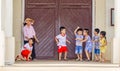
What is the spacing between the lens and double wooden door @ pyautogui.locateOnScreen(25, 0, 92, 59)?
16.3 meters

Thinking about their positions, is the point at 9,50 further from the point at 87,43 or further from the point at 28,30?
the point at 87,43

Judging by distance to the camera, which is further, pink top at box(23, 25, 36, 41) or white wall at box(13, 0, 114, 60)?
white wall at box(13, 0, 114, 60)

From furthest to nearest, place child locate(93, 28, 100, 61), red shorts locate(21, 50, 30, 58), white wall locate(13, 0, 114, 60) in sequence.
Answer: white wall locate(13, 0, 114, 60), child locate(93, 28, 100, 61), red shorts locate(21, 50, 30, 58)

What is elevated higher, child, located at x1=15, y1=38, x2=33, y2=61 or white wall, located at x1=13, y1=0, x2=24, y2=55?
white wall, located at x1=13, y1=0, x2=24, y2=55

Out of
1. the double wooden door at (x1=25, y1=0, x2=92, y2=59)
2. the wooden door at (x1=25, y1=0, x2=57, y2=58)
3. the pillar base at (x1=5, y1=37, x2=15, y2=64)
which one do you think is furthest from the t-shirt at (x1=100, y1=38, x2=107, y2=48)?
the pillar base at (x1=5, y1=37, x2=15, y2=64)

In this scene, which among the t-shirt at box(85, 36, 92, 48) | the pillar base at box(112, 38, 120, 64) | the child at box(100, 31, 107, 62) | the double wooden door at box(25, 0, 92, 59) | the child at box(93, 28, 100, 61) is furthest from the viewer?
the double wooden door at box(25, 0, 92, 59)

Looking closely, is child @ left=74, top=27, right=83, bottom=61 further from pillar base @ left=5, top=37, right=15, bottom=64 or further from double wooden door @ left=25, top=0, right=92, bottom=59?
pillar base @ left=5, top=37, right=15, bottom=64

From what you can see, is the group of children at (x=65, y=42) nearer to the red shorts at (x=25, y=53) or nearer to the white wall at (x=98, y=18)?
the red shorts at (x=25, y=53)

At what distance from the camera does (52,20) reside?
16359 millimetres

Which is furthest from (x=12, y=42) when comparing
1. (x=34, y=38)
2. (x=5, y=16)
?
(x=34, y=38)

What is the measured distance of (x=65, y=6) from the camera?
16.4 metres

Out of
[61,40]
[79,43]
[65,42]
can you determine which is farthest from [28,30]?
[79,43]

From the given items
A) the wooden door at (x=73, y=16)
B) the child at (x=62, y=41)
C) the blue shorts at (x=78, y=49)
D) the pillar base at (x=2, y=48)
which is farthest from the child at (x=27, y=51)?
the pillar base at (x=2, y=48)

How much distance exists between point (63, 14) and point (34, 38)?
1606 mm
